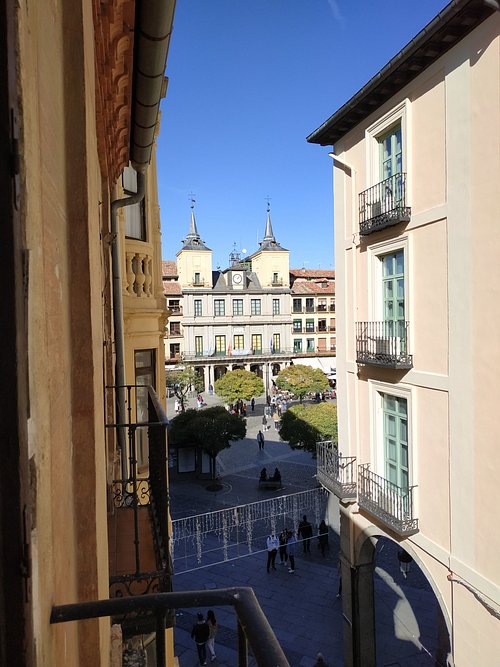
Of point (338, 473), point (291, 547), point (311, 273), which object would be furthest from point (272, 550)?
point (311, 273)

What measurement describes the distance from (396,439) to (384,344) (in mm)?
1916

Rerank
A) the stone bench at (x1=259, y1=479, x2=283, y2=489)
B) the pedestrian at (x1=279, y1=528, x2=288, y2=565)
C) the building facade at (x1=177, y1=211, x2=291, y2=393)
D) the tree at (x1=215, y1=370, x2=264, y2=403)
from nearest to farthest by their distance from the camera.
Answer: the pedestrian at (x1=279, y1=528, x2=288, y2=565)
the stone bench at (x1=259, y1=479, x2=283, y2=489)
the tree at (x1=215, y1=370, x2=264, y2=403)
the building facade at (x1=177, y1=211, x2=291, y2=393)

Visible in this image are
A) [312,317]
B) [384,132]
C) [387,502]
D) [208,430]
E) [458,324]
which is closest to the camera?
[458,324]

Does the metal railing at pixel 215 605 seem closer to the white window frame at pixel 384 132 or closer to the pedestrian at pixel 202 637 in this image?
the white window frame at pixel 384 132

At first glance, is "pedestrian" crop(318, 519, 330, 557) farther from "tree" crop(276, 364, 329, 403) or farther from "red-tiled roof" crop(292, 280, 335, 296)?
A: "red-tiled roof" crop(292, 280, 335, 296)

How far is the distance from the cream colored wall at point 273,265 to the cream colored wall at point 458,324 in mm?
41409

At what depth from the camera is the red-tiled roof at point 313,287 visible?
2058 inches

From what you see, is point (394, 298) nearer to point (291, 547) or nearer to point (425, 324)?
point (425, 324)

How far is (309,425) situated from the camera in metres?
19.8

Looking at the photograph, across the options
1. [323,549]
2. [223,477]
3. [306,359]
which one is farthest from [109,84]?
[306,359]

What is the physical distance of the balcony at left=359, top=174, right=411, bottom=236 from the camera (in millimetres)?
8883

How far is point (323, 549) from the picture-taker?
616 inches

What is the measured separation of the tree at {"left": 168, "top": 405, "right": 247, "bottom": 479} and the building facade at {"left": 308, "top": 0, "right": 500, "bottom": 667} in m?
9.71

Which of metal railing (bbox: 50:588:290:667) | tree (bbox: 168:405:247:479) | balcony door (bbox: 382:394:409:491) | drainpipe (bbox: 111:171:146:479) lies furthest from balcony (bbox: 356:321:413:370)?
tree (bbox: 168:405:247:479)
